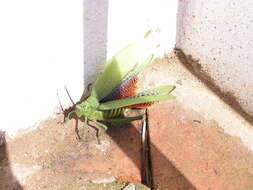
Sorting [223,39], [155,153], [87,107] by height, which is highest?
[223,39]

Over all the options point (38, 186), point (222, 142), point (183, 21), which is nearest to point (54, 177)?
point (38, 186)

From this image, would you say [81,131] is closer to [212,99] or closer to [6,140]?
[6,140]

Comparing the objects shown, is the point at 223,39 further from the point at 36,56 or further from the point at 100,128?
the point at 36,56

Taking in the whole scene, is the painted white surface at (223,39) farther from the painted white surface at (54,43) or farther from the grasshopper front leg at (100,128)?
the grasshopper front leg at (100,128)

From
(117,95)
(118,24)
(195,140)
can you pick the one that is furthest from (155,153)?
(118,24)

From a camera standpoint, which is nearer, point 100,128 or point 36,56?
point 36,56

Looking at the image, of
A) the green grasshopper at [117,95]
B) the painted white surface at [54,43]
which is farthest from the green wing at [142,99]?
the painted white surface at [54,43]

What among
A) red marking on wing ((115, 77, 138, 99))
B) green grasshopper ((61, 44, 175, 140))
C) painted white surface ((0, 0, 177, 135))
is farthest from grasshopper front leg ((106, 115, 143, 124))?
painted white surface ((0, 0, 177, 135))

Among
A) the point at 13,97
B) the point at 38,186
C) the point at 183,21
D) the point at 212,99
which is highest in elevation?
the point at 183,21
